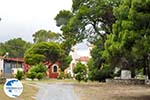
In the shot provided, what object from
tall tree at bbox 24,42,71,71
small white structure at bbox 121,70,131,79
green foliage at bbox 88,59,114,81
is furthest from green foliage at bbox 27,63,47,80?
small white structure at bbox 121,70,131,79

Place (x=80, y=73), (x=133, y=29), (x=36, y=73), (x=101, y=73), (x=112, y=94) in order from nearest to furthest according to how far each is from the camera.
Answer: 1. (x=133, y=29)
2. (x=112, y=94)
3. (x=101, y=73)
4. (x=80, y=73)
5. (x=36, y=73)

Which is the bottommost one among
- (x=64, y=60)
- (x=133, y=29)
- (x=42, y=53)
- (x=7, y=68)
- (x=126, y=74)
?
(x=126, y=74)

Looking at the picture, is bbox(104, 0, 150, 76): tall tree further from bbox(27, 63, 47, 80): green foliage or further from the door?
the door

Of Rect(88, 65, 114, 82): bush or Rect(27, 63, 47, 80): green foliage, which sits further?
Rect(27, 63, 47, 80): green foliage

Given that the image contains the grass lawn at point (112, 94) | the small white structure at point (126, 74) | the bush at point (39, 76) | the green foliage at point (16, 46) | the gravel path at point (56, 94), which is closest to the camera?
the gravel path at point (56, 94)

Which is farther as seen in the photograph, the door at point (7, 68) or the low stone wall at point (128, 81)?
the door at point (7, 68)

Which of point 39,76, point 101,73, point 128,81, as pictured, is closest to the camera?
point 128,81

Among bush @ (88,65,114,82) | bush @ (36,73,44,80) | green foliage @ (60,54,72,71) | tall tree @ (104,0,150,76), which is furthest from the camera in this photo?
green foliage @ (60,54,72,71)

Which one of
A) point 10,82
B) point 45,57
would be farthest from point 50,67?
point 10,82

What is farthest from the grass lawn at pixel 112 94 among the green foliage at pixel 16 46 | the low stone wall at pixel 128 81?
the green foliage at pixel 16 46

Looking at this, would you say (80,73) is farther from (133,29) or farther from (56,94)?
(133,29)

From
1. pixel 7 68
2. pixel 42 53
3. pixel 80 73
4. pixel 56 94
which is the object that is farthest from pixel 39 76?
pixel 56 94

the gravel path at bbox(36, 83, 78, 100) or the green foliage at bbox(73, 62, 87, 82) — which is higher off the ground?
the green foliage at bbox(73, 62, 87, 82)

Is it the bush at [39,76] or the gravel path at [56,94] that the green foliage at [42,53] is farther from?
the gravel path at [56,94]
